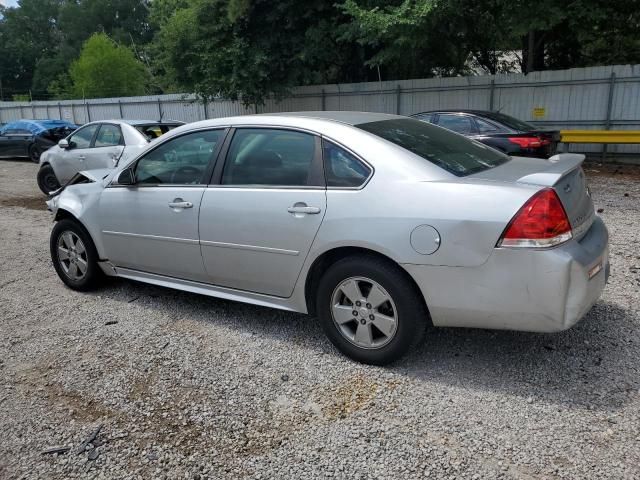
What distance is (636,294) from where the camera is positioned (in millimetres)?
4508

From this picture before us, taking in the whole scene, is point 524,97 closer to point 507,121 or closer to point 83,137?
point 507,121

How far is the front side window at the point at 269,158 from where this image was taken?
3693 mm

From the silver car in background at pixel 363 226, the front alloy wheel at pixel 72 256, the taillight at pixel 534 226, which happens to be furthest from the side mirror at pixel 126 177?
the taillight at pixel 534 226

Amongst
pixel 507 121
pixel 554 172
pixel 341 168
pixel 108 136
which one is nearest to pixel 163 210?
pixel 341 168

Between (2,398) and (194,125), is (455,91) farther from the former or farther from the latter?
(2,398)

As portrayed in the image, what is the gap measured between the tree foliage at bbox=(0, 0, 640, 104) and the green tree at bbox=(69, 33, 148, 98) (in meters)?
24.0

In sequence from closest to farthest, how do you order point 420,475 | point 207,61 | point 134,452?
point 420,475, point 134,452, point 207,61

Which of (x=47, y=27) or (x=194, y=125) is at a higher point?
(x=47, y=27)

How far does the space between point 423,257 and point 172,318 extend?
7.50ft

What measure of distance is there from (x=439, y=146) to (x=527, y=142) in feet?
21.7

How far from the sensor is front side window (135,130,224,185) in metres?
4.17

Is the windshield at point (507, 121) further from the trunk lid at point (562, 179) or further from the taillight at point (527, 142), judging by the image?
the trunk lid at point (562, 179)

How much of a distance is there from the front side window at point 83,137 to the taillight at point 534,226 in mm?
9028

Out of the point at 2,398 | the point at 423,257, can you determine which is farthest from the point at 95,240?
the point at 423,257
